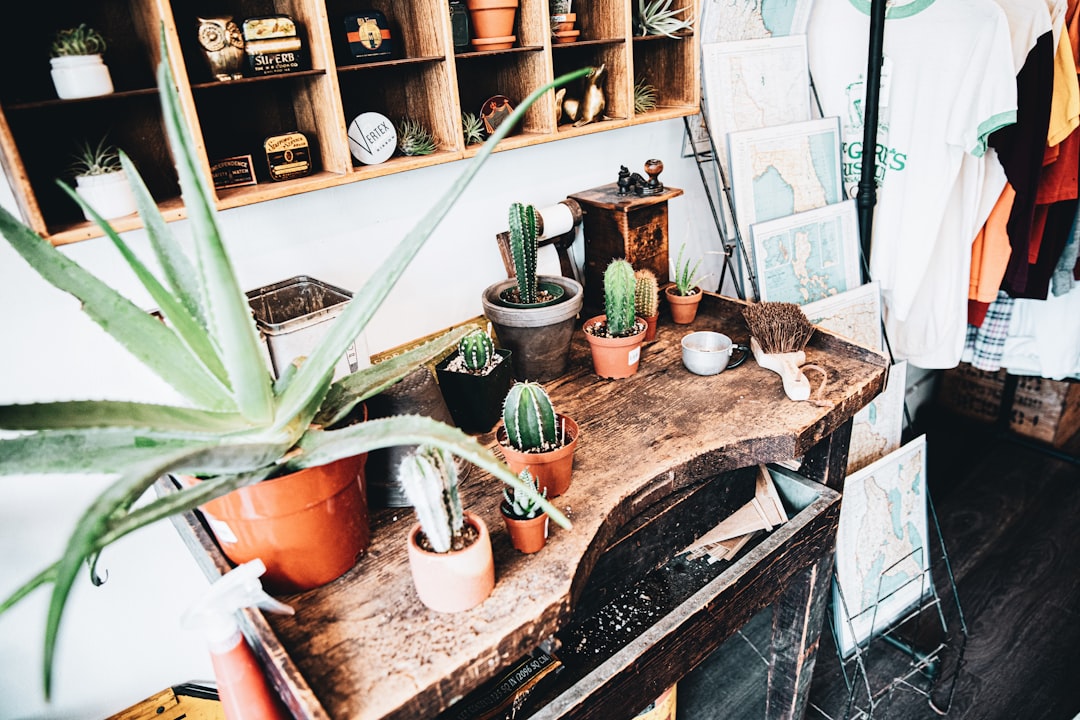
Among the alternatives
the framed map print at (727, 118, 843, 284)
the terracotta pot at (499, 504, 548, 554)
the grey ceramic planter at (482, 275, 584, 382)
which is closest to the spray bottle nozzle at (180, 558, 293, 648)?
the terracotta pot at (499, 504, 548, 554)

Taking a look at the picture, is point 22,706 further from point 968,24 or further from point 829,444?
point 968,24

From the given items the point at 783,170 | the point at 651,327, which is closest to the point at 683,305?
the point at 651,327

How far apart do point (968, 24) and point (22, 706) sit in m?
2.87

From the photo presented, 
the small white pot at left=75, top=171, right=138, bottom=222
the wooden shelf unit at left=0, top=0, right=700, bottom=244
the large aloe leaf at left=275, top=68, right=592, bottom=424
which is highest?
the wooden shelf unit at left=0, top=0, right=700, bottom=244

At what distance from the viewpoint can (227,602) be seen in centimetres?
98

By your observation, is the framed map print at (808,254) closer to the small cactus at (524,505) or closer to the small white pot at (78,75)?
the small cactus at (524,505)

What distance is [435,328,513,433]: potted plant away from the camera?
1396 mm

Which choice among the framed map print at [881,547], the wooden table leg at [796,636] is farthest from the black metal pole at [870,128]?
the wooden table leg at [796,636]

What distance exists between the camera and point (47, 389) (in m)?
1.37

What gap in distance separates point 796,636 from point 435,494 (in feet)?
3.90

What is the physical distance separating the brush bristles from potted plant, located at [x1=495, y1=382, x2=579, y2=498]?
617 millimetres

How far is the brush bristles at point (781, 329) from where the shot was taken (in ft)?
5.27

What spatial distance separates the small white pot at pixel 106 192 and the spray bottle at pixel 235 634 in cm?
64

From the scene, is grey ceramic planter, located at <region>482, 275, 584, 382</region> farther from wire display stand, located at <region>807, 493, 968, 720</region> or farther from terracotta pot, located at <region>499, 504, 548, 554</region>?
wire display stand, located at <region>807, 493, 968, 720</region>
